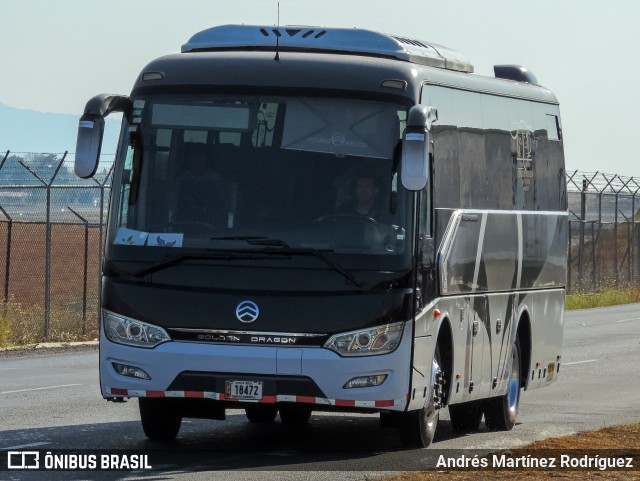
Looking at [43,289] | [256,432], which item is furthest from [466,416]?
[43,289]

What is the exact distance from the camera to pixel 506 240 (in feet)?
49.0

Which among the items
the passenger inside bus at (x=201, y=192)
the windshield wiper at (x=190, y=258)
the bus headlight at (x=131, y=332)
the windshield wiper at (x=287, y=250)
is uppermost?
the passenger inside bus at (x=201, y=192)

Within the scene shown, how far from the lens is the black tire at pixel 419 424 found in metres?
12.9

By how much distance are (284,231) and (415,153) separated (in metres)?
1.12

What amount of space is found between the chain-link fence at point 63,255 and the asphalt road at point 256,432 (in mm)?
4660

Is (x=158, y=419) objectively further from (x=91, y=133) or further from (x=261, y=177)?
(x=91, y=133)

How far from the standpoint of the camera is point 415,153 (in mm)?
11945

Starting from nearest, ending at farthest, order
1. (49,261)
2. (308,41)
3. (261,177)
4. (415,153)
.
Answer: (415,153) → (261,177) → (308,41) → (49,261)

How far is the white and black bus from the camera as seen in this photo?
11852mm

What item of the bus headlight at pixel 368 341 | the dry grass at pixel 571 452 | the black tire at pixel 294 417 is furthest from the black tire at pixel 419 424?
the black tire at pixel 294 417

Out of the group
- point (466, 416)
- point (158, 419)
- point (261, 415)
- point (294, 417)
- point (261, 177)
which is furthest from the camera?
point (466, 416)

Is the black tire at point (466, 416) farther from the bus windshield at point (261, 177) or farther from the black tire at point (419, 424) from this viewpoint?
the bus windshield at point (261, 177)

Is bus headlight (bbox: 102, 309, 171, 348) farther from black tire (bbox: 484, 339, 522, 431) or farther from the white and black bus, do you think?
black tire (bbox: 484, 339, 522, 431)

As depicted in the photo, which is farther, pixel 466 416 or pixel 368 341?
pixel 466 416
